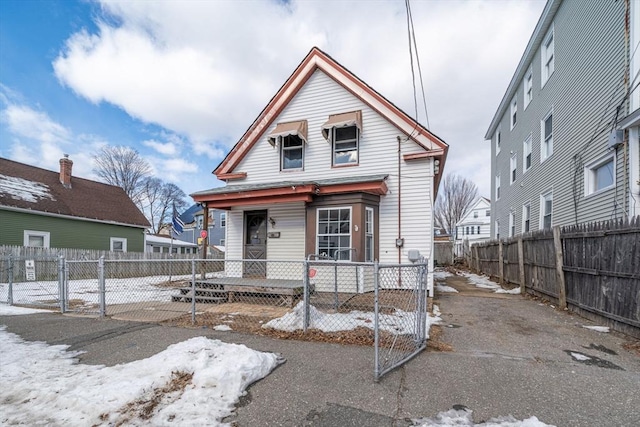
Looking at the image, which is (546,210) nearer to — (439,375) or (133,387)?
(439,375)

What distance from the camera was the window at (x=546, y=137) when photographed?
11.1 meters

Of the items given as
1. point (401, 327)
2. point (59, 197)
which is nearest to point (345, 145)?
point (401, 327)

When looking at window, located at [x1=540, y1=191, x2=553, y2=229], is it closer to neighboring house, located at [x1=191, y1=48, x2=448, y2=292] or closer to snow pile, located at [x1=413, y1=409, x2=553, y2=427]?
neighboring house, located at [x1=191, y1=48, x2=448, y2=292]

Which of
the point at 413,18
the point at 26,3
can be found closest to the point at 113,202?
the point at 26,3

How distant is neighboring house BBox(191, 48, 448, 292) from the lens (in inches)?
334

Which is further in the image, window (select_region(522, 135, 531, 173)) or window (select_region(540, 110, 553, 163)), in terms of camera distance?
window (select_region(522, 135, 531, 173))

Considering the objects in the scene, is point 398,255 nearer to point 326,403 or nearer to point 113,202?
point 326,403

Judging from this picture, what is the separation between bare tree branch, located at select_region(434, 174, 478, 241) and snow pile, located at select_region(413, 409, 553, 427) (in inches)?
1587

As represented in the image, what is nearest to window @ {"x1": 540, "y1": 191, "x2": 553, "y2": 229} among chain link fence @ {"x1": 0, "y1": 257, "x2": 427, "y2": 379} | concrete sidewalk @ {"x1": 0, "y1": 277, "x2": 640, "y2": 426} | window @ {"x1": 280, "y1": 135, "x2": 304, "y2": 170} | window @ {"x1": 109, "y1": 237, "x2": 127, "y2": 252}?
concrete sidewalk @ {"x1": 0, "y1": 277, "x2": 640, "y2": 426}

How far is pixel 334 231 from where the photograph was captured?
863cm

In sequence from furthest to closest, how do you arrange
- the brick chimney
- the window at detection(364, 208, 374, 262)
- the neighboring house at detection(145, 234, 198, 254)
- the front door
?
the neighboring house at detection(145, 234, 198, 254), the brick chimney, the front door, the window at detection(364, 208, 374, 262)

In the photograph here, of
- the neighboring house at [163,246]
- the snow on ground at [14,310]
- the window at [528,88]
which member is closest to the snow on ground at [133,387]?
the snow on ground at [14,310]

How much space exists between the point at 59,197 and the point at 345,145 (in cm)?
1671

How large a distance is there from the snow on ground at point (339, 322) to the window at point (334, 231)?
300cm
